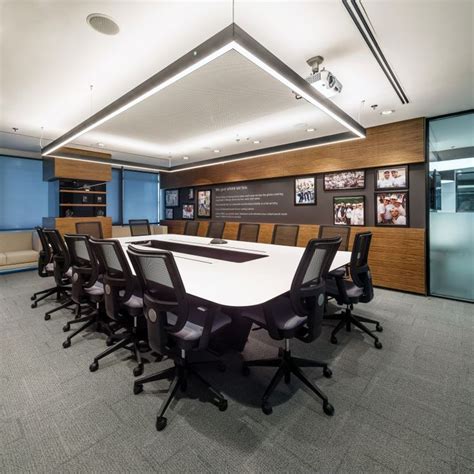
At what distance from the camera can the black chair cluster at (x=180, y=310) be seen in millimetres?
1676

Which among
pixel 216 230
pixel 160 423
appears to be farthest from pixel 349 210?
pixel 160 423

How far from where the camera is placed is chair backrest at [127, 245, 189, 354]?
159cm

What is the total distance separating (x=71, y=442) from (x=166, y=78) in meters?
2.38

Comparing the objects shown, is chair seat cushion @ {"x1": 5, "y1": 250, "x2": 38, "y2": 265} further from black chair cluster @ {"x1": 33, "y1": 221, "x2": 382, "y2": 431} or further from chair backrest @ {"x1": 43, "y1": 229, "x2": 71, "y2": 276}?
black chair cluster @ {"x1": 33, "y1": 221, "x2": 382, "y2": 431}

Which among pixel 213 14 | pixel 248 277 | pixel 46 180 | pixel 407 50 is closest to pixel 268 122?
pixel 407 50

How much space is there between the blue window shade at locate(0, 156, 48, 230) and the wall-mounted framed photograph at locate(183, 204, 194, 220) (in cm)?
362

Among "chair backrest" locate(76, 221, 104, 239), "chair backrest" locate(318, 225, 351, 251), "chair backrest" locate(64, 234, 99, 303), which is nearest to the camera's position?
"chair backrest" locate(64, 234, 99, 303)

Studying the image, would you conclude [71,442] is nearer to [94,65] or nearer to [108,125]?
[94,65]

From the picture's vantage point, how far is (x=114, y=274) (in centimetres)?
233

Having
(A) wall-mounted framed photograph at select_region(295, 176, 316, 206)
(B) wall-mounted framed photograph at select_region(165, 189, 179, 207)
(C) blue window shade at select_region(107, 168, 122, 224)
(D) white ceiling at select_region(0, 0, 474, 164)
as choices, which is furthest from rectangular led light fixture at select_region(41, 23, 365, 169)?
(B) wall-mounted framed photograph at select_region(165, 189, 179, 207)

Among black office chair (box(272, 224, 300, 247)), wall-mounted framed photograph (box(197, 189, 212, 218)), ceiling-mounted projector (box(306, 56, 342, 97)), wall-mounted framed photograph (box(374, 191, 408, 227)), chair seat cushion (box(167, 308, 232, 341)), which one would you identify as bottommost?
chair seat cushion (box(167, 308, 232, 341))

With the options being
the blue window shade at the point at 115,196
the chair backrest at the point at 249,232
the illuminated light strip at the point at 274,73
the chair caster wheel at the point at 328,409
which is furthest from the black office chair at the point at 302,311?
the blue window shade at the point at 115,196

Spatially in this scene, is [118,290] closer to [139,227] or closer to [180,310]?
[180,310]

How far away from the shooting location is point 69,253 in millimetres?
3076
